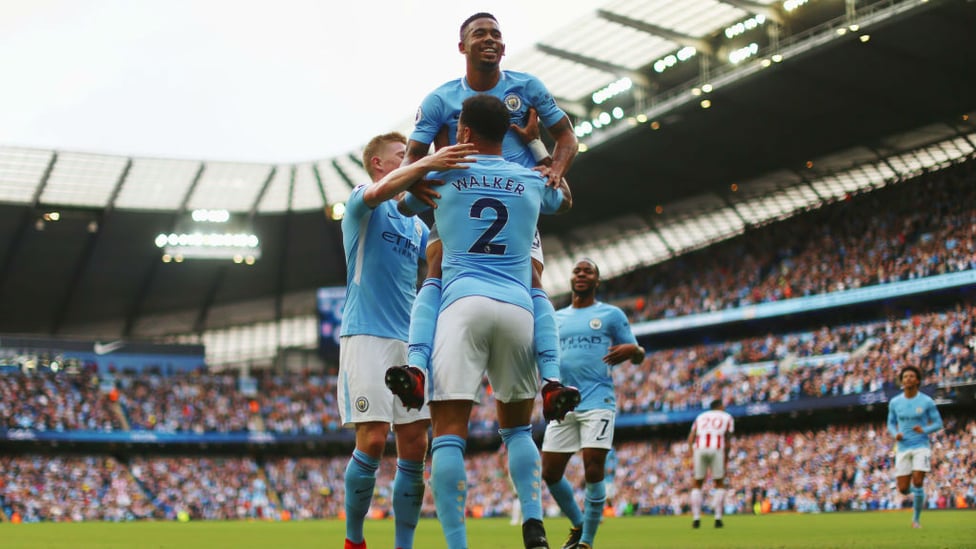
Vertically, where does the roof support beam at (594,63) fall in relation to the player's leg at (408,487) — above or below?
above

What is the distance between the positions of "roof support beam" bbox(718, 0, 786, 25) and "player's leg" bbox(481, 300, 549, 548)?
2894 centimetres

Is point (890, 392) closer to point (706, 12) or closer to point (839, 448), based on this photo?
point (839, 448)

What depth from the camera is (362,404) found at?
6527 mm

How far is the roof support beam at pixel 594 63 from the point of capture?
36.1 m

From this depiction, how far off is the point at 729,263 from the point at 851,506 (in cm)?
1656

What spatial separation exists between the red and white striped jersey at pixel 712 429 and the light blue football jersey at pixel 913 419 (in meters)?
3.30

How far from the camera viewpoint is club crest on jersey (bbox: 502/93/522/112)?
6.23 metres

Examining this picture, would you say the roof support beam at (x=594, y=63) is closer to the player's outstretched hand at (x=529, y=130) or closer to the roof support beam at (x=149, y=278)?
the roof support beam at (x=149, y=278)

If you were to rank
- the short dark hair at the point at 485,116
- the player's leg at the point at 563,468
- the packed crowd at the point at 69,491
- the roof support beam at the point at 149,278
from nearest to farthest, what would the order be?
the short dark hair at the point at 485,116
the player's leg at the point at 563,468
the packed crowd at the point at 69,491
the roof support beam at the point at 149,278

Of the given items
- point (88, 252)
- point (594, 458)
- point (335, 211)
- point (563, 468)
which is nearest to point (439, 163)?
point (563, 468)

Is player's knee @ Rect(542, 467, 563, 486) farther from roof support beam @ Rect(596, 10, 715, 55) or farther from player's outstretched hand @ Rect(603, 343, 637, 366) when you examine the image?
roof support beam @ Rect(596, 10, 715, 55)

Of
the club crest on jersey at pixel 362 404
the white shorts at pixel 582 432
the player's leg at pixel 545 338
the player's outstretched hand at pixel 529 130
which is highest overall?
the player's outstretched hand at pixel 529 130

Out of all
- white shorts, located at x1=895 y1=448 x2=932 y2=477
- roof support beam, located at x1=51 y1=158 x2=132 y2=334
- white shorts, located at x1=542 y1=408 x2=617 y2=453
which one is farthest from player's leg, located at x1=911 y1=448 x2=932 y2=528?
roof support beam, located at x1=51 y1=158 x2=132 y2=334

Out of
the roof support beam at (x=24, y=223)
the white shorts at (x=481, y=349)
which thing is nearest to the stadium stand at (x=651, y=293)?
the roof support beam at (x=24, y=223)
